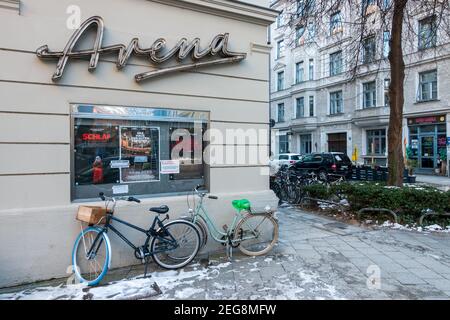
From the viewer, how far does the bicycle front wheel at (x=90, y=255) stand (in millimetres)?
3750

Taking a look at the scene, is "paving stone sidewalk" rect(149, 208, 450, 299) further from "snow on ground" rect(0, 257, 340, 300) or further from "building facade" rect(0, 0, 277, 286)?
"building facade" rect(0, 0, 277, 286)

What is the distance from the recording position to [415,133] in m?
20.6

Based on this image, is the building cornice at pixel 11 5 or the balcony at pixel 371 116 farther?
the balcony at pixel 371 116

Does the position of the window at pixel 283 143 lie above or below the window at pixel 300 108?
below

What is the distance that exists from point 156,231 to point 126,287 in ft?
2.49

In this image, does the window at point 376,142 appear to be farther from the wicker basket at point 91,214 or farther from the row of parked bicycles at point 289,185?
the wicker basket at point 91,214

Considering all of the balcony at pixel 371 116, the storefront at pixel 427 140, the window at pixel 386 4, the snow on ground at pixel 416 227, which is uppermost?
the window at pixel 386 4

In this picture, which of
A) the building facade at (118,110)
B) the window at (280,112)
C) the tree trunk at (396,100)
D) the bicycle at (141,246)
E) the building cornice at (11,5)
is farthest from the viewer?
the window at (280,112)

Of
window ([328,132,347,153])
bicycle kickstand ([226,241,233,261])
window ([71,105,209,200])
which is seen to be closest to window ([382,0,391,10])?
window ([71,105,209,200])

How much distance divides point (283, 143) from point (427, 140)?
49.6ft

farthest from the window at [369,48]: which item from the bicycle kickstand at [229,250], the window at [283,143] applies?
the window at [283,143]

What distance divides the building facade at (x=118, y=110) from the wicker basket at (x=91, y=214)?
0.26 meters

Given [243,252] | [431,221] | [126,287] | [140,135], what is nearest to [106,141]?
[140,135]

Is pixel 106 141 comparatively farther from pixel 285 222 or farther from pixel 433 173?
pixel 433 173
